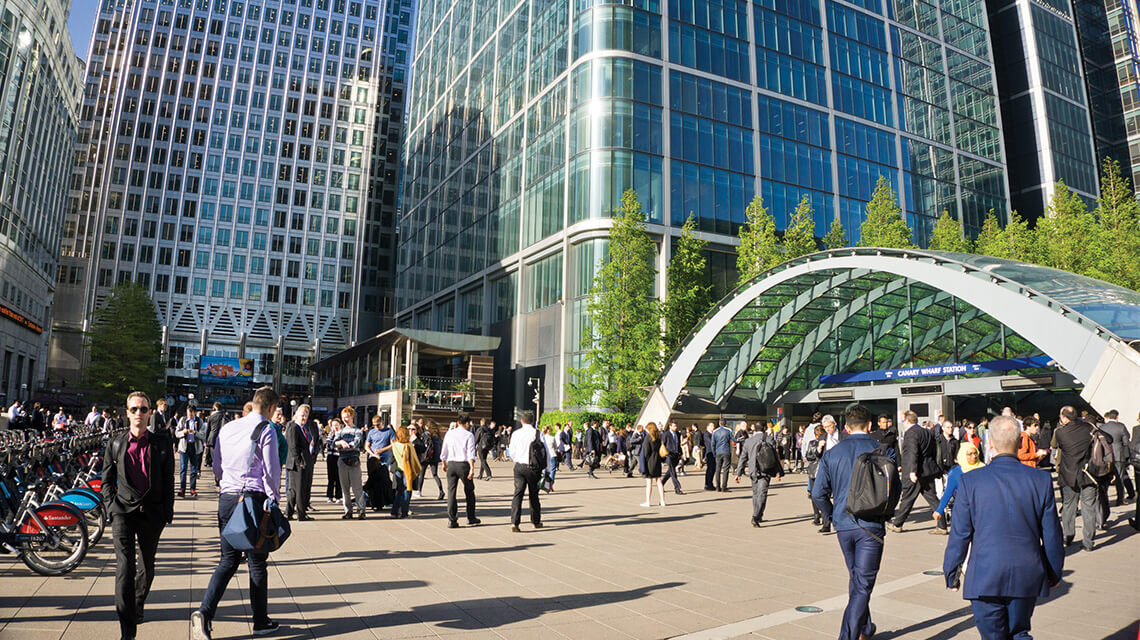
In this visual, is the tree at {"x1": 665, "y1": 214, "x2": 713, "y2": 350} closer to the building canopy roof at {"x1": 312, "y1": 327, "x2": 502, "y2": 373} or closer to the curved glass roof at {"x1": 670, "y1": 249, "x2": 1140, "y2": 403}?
the curved glass roof at {"x1": 670, "y1": 249, "x2": 1140, "y2": 403}

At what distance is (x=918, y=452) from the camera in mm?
11312

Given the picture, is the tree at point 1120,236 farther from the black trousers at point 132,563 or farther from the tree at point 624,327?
the black trousers at point 132,563

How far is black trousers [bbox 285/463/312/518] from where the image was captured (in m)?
11.9

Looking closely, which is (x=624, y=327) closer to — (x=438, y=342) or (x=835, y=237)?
(x=438, y=342)

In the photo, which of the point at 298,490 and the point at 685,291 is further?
the point at 685,291

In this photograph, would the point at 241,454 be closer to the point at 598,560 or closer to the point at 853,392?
the point at 598,560

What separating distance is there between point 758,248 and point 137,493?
108 ft

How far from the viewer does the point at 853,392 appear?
32.0m

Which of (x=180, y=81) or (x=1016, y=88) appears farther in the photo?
(x=180, y=81)

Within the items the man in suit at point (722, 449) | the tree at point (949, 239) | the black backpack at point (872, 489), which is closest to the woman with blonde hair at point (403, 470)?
the man in suit at point (722, 449)

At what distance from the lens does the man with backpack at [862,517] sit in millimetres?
5367

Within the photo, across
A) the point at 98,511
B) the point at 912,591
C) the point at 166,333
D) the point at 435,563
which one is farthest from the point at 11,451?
the point at 166,333

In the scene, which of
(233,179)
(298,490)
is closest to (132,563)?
(298,490)

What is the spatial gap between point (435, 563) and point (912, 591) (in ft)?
16.6
